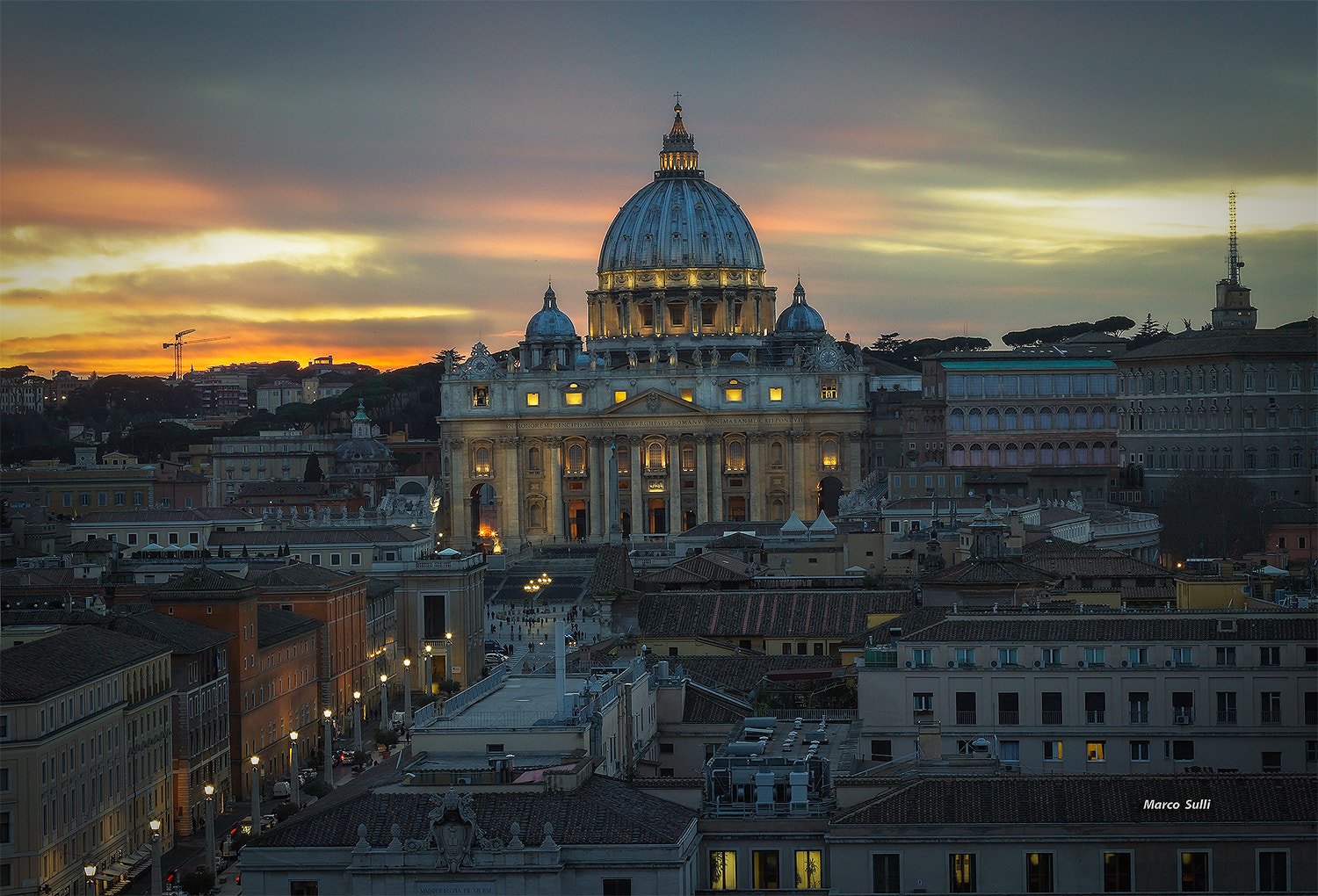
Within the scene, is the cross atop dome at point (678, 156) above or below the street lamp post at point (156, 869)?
above

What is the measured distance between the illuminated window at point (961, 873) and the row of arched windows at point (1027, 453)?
370 ft

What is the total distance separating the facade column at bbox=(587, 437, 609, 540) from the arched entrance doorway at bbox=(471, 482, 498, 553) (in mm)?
6166

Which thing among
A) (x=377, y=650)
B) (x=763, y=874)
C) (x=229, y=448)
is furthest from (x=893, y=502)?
(x=229, y=448)

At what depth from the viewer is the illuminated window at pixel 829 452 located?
495ft

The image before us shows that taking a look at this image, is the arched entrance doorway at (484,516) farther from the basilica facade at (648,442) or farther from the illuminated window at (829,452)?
the illuminated window at (829,452)

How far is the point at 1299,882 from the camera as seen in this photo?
107 ft

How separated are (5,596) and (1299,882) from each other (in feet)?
153

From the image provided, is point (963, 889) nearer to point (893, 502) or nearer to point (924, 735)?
point (924, 735)

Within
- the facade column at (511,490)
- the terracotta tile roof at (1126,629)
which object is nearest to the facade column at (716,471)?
the facade column at (511,490)

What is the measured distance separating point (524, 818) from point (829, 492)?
12014 centimetres

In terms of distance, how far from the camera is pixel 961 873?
33.4 m

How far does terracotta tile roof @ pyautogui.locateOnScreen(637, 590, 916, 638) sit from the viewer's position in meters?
62.7

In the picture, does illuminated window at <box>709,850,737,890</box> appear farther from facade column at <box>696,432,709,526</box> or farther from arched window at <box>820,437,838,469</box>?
arched window at <box>820,437,838,469</box>

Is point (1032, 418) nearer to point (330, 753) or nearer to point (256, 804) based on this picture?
point (330, 753)
